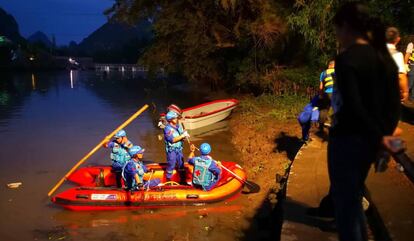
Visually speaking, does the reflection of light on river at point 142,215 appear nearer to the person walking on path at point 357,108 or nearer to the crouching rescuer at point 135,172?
the crouching rescuer at point 135,172

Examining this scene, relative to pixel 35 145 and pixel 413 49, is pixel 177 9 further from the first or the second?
pixel 413 49

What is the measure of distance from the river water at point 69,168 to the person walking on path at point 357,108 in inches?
172

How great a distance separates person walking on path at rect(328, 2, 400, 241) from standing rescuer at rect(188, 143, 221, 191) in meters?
5.39

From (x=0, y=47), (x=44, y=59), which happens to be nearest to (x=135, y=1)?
(x=0, y=47)

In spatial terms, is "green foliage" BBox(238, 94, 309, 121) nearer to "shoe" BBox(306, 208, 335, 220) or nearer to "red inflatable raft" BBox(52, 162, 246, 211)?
"red inflatable raft" BBox(52, 162, 246, 211)

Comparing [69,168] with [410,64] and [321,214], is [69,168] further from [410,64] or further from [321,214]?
[410,64]

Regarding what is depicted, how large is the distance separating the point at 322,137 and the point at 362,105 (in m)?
6.41

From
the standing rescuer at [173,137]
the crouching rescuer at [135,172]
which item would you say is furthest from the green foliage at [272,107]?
the crouching rescuer at [135,172]

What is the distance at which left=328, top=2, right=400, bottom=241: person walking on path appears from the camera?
277 centimetres

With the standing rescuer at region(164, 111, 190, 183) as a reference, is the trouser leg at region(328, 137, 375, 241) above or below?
above

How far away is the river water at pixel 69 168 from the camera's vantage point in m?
7.74

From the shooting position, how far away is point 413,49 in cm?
1055

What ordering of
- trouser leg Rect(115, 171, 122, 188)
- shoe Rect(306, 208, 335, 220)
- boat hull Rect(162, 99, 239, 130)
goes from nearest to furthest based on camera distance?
shoe Rect(306, 208, 335, 220) → trouser leg Rect(115, 171, 122, 188) → boat hull Rect(162, 99, 239, 130)

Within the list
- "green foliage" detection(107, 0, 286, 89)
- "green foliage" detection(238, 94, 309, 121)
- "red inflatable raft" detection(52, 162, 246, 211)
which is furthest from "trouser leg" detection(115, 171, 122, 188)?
"green foliage" detection(107, 0, 286, 89)
